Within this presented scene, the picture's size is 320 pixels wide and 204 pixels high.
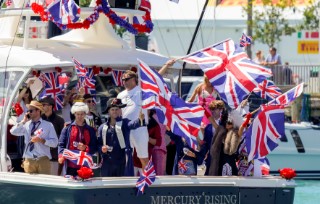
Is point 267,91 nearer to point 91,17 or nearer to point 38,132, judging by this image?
point 91,17

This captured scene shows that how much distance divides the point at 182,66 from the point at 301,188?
10.0 m

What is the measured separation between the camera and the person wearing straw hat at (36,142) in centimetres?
1700

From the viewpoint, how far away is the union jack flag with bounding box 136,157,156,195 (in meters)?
16.3

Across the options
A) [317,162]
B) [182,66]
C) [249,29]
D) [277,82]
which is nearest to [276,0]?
[249,29]

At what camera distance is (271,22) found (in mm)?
42375

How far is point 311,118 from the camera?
34.1 m

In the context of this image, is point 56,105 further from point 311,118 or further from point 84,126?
point 311,118

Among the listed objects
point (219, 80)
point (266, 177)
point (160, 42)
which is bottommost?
point (160, 42)

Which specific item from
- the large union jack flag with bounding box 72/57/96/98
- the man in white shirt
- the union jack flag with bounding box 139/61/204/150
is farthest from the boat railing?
the union jack flag with bounding box 139/61/204/150

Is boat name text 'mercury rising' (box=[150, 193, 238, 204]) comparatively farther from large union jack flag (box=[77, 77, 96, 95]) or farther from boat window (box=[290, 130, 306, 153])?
boat window (box=[290, 130, 306, 153])

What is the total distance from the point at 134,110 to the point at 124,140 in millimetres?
497

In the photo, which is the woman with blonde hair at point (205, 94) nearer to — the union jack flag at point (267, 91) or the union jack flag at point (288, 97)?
the union jack flag at point (267, 91)

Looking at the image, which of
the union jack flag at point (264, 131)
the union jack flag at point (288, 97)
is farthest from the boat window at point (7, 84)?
the union jack flag at point (288, 97)

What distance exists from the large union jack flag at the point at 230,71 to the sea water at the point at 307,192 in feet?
29.9
